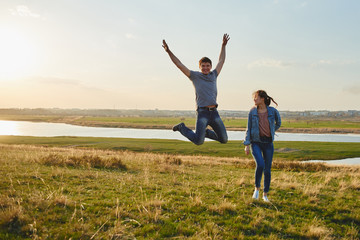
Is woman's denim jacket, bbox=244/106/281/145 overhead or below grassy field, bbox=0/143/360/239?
overhead

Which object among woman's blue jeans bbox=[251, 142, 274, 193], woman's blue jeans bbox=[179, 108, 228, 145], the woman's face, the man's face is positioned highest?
the man's face

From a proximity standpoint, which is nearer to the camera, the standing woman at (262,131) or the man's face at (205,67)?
the standing woman at (262,131)

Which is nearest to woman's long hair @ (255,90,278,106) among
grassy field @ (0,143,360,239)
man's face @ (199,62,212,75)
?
man's face @ (199,62,212,75)

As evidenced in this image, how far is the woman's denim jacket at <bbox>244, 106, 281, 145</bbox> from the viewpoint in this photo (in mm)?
6867

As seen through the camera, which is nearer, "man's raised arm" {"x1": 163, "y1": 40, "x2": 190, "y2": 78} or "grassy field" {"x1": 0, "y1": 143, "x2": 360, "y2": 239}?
"grassy field" {"x1": 0, "y1": 143, "x2": 360, "y2": 239}

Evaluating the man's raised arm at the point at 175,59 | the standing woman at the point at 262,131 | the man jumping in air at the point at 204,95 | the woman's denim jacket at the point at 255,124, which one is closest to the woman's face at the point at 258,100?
the standing woman at the point at 262,131

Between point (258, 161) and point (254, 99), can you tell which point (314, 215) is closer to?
point (258, 161)

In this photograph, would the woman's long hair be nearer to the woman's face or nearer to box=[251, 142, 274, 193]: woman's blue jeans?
the woman's face

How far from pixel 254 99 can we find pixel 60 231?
5.60m

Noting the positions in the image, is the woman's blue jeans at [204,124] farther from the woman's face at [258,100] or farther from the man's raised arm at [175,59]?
the man's raised arm at [175,59]

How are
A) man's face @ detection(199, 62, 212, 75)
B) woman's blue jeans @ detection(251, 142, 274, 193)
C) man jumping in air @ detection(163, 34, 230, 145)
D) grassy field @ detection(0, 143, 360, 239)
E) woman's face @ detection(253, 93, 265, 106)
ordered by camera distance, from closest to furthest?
grassy field @ detection(0, 143, 360, 239), woman's blue jeans @ detection(251, 142, 274, 193), woman's face @ detection(253, 93, 265, 106), man jumping in air @ detection(163, 34, 230, 145), man's face @ detection(199, 62, 212, 75)

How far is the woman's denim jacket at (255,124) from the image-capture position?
6867 mm

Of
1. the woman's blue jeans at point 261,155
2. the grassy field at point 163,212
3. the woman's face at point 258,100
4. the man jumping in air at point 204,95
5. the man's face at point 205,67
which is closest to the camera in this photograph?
the grassy field at point 163,212

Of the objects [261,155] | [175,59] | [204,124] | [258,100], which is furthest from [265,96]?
[175,59]
